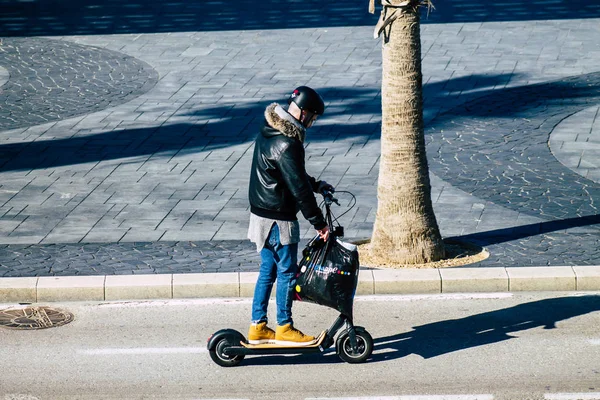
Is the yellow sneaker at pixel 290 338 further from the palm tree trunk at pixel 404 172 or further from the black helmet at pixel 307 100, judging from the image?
the palm tree trunk at pixel 404 172

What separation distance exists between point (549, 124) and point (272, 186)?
24.6 ft

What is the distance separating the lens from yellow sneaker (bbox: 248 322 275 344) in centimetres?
749

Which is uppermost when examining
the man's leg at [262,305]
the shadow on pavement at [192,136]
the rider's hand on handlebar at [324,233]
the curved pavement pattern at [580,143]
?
the rider's hand on handlebar at [324,233]

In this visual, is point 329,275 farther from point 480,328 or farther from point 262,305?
point 480,328

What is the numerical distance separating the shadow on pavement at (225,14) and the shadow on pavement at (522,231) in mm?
10452

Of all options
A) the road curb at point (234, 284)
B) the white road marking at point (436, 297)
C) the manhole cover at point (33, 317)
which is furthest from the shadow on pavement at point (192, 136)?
the white road marking at point (436, 297)

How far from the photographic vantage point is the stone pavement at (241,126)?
33.4 feet

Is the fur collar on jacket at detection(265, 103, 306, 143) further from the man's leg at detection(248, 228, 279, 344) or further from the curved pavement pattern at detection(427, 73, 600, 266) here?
the curved pavement pattern at detection(427, 73, 600, 266)

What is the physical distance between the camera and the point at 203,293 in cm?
889

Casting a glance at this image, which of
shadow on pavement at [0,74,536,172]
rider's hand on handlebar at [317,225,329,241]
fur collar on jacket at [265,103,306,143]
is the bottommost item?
Answer: shadow on pavement at [0,74,536,172]

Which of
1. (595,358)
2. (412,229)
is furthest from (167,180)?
(595,358)

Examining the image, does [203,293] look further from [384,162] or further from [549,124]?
[549,124]

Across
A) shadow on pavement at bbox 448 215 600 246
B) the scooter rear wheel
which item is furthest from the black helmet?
shadow on pavement at bbox 448 215 600 246

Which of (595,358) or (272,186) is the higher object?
(272,186)
